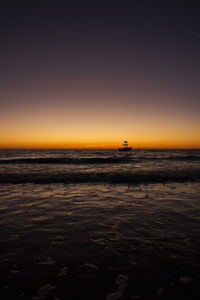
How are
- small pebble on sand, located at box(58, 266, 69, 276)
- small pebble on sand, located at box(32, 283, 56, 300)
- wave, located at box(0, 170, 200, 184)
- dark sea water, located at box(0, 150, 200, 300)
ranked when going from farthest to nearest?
wave, located at box(0, 170, 200, 184) → small pebble on sand, located at box(58, 266, 69, 276) → dark sea water, located at box(0, 150, 200, 300) → small pebble on sand, located at box(32, 283, 56, 300)

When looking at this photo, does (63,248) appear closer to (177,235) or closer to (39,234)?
(39,234)

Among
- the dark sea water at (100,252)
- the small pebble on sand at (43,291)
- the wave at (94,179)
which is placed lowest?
the wave at (94,179)

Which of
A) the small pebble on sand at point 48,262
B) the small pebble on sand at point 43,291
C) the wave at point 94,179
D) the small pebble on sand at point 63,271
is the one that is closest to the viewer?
the small pebble on sand at point 43,291

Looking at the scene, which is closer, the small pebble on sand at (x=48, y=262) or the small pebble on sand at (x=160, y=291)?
the small pebble on sand at (x=160, y=291)

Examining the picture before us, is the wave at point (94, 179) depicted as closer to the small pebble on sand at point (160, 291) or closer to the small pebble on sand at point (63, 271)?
the small pebble on sand at point (63, 271)

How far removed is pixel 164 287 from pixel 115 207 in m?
3.62

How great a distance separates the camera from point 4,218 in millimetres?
4961

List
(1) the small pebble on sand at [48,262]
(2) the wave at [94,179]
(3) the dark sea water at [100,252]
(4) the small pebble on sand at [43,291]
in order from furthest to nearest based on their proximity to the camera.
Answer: (2) the wave at [94,179] < (1) the small pebble on sand at [48,262] < (3) the dark sea water at [100,252] < (4) the small pebble on sand at [43,291]

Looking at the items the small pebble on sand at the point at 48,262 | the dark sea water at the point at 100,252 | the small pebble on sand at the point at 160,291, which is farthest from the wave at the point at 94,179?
the small pebble on sand at the point at 160,291

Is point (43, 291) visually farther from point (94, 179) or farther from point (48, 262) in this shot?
point (94, 179)

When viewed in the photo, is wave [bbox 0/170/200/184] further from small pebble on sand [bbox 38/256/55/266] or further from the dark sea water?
small pebble on sand [bbox 38/256/55/266]

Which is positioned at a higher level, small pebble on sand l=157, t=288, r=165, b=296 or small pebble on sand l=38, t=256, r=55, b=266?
small pebble on sand l=38, t=256, r=55, b=266

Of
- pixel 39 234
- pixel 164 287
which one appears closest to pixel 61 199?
pixel 39 234

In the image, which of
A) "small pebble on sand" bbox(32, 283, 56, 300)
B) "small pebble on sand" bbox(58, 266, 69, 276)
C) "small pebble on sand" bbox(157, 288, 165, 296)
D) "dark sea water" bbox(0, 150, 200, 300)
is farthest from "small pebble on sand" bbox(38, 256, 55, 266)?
"small pebble on sand" bbox(157, 288, 165, 296)
